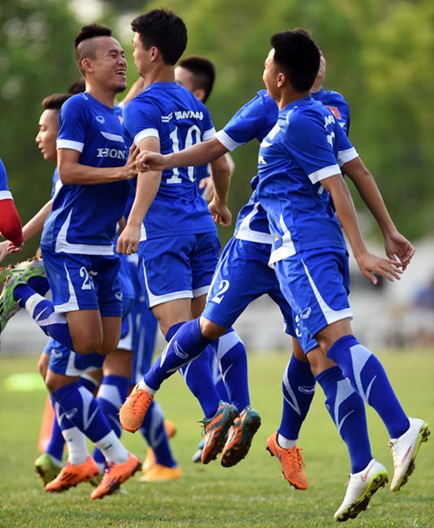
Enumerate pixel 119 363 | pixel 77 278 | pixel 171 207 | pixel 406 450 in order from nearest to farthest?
pixel 406 450 < pixel 171 207 < pixel 77 278 < pixel 119 363

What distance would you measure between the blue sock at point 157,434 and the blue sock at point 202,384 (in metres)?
2.27

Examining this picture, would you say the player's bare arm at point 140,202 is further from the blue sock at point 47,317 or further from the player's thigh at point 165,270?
the blue sock at point 47,317

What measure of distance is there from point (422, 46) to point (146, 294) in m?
34.4

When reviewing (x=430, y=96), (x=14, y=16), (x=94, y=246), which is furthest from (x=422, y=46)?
(x=94, y=246)

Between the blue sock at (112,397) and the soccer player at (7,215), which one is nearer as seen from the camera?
A: the soccer player at (7,215)

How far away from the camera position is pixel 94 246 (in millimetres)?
7691

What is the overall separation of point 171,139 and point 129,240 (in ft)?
2.90

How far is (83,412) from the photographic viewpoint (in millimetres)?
7961

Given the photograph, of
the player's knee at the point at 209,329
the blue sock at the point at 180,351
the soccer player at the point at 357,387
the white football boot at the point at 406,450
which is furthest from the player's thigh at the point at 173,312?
the white football boot at the point at 406,450

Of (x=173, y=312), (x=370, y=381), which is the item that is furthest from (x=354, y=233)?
(x=173, y=312)

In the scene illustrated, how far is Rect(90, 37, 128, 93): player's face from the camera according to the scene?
7637 millimetres

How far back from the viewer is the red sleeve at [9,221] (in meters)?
7.07

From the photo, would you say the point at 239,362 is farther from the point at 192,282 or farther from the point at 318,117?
the point at 318,117

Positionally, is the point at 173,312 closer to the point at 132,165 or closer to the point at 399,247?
the point at 132,165
